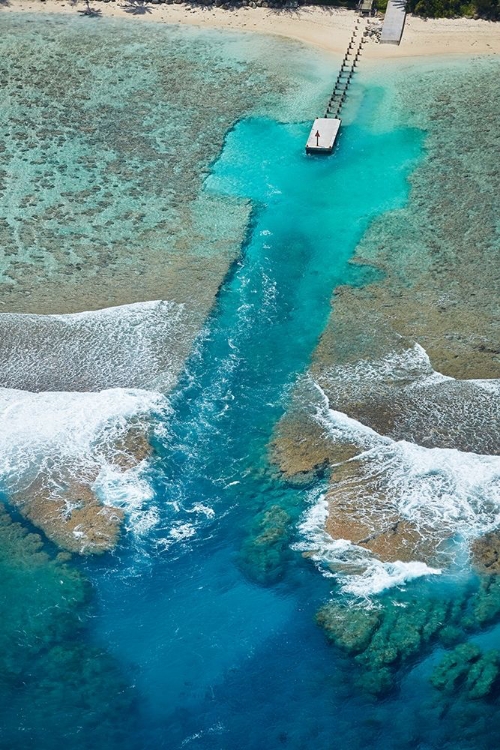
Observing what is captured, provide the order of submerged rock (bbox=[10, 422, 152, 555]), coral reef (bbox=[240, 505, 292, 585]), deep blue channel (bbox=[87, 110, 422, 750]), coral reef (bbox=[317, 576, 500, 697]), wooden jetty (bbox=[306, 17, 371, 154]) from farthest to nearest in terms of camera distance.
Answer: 1. wooden jetty (bbox=[306, 17, 371, 154])
2. submerged rock (bbox=[10, 422, 152, 555])
3. coral reef (bbox=[240, 505, 292, 585])
4. coral reef (bbox=[317, 576, 500, 697])
5. deep blue channel (bbox=[87, 110, 422, 750])

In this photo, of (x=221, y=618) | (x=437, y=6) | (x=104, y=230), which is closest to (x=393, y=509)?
(x=221, y=618)

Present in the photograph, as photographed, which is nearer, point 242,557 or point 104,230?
point 242,557

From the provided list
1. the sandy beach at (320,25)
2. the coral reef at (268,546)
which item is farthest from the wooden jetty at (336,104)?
the coral reef at (268,546)

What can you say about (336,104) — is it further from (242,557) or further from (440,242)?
(242,557)

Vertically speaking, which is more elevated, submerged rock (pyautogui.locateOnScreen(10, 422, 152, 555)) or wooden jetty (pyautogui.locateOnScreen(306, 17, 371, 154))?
wooden jetty (pyautogui.locateOnScreen(306, 17, 371, 154))

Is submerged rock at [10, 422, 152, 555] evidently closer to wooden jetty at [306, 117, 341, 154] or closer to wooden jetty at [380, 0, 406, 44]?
wooden jetty at [306, 117, 341, 154]

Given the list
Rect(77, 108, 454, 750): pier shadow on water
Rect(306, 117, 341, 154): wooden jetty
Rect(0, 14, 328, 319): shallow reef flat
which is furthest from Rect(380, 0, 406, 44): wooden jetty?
Rect(77, 108, 454, 750): pier shadow on water

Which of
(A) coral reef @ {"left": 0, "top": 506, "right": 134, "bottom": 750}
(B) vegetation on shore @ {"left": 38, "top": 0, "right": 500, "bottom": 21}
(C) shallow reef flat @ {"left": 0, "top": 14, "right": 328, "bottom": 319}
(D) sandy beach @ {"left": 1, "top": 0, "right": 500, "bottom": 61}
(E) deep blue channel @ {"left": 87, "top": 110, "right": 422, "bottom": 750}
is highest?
(B) vegetation on shore @ {"left": 38, "top": 0, "right": 500, "bottom": 21}
